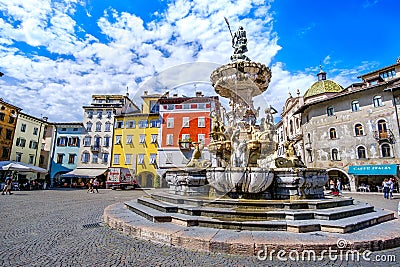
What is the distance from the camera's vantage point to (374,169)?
2594 centimetres

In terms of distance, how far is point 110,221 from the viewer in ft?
22.1

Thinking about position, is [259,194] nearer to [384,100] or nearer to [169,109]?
[384,100]

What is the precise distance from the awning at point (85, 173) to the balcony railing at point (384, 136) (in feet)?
119

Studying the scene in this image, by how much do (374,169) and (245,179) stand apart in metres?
25.8

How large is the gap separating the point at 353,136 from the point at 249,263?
29.9 m

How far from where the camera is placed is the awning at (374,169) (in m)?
24.7

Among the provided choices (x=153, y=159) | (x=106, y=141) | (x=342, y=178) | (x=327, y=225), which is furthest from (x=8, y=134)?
(x=342, y=178)

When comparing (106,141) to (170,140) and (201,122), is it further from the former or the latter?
(201,122)

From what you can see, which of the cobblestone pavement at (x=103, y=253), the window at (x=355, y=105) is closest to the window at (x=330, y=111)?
the window at (x=355, y=105)

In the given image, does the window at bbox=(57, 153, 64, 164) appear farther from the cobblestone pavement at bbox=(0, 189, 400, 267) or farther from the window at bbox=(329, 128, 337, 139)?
the window at bbox=(329, 128, 337, 139)

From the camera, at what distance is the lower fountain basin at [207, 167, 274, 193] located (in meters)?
7.38

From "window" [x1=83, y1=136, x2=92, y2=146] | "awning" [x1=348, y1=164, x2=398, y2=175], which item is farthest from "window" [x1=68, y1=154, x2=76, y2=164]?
"awning" [x1=348, y1=164, x2=398, y2=175]

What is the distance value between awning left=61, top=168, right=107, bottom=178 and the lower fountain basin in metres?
31.4

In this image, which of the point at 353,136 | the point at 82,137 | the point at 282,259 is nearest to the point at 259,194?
the point at 282,259
